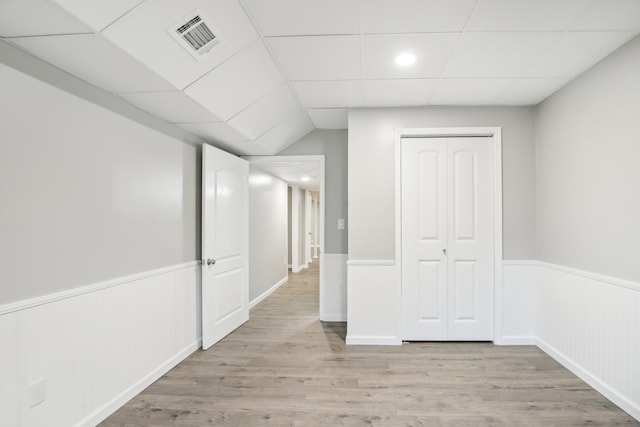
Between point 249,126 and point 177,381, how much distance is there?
2263 mm

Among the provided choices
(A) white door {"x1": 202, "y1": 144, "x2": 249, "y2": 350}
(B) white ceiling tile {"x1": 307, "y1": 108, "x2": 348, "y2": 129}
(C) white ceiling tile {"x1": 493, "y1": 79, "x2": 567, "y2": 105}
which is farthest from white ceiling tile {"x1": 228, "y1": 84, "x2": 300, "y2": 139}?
(C) white ceiling tile {"x1": 493, "y1": 79, "x2": 567, "y2": 105}

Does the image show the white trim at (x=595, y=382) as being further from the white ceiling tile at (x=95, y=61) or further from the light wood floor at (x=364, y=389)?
the white ceiling tile at (x=95, y=61)

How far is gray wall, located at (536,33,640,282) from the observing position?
2238 mm

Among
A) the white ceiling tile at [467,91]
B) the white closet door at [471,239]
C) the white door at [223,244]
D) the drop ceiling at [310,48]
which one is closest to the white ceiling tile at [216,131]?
the drop ceiling at [310,48]

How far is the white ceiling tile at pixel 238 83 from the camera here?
7.51 ft

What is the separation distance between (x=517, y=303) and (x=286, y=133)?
298 centimetres

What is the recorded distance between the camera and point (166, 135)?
9.39 feet

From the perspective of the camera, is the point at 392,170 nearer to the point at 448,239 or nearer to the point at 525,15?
the point at 448,239

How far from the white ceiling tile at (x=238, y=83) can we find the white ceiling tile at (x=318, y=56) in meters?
0.11

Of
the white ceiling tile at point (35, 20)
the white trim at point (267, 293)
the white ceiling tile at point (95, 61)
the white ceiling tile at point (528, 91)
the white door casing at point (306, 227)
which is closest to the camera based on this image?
the white ceiling tile at point (35, 20)

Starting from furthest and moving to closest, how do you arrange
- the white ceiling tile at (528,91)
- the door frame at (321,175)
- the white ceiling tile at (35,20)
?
the door frame at (321,175), the white ceiling tile at (528,91), the white ceiling tile at (35,20)

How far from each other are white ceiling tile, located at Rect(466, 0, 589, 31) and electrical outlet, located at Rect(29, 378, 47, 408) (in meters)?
3.03

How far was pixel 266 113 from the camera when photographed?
3.22 metres

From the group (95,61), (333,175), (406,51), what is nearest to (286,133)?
(333,175)
